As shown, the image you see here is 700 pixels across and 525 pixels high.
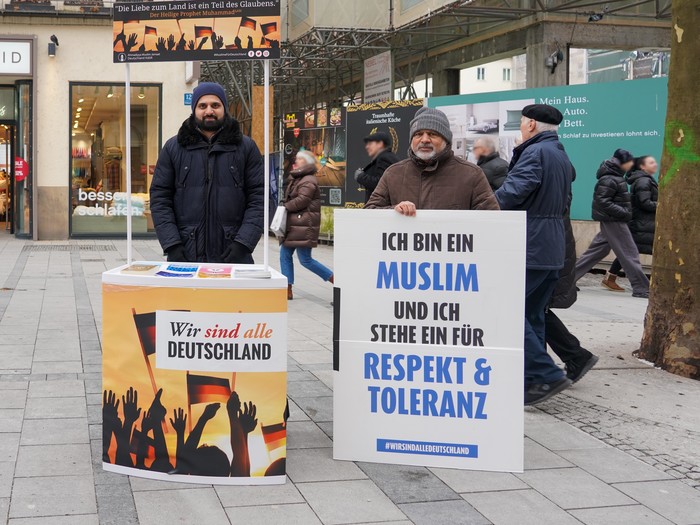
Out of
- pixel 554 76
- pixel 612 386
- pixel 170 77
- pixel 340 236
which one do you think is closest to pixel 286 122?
pixel 170 77

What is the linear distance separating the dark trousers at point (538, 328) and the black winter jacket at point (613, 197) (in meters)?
5.34

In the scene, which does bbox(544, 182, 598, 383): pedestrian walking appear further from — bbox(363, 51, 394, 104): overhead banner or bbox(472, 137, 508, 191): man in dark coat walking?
bbox(363, 51, 394, 104): overhead banner

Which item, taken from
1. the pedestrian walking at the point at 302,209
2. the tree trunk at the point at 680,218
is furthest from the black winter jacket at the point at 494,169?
the pedestrian walking at the point at 302,209

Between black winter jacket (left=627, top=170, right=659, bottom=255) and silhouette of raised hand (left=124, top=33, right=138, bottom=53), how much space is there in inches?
310

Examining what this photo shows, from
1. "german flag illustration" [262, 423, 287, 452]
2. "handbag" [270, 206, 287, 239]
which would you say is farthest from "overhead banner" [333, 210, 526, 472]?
"handbag" [270, 206, 287, 239]

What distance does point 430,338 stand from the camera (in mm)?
4500

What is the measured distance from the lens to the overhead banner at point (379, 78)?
23453mm

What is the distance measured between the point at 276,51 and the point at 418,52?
21520 mm

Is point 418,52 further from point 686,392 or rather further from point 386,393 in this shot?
point 386,393

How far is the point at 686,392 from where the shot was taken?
6.24m

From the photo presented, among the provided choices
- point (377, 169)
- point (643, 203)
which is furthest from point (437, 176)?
point (643, 203)

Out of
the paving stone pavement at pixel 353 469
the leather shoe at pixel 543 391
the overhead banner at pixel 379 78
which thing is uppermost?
the overhead banner at pixel 379 78

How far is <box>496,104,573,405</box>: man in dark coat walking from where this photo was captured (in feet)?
18.3

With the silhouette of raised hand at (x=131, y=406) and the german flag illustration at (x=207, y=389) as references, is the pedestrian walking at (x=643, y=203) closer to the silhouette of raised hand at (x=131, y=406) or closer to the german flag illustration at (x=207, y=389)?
the german flag illustration at (x=207, y=389)
